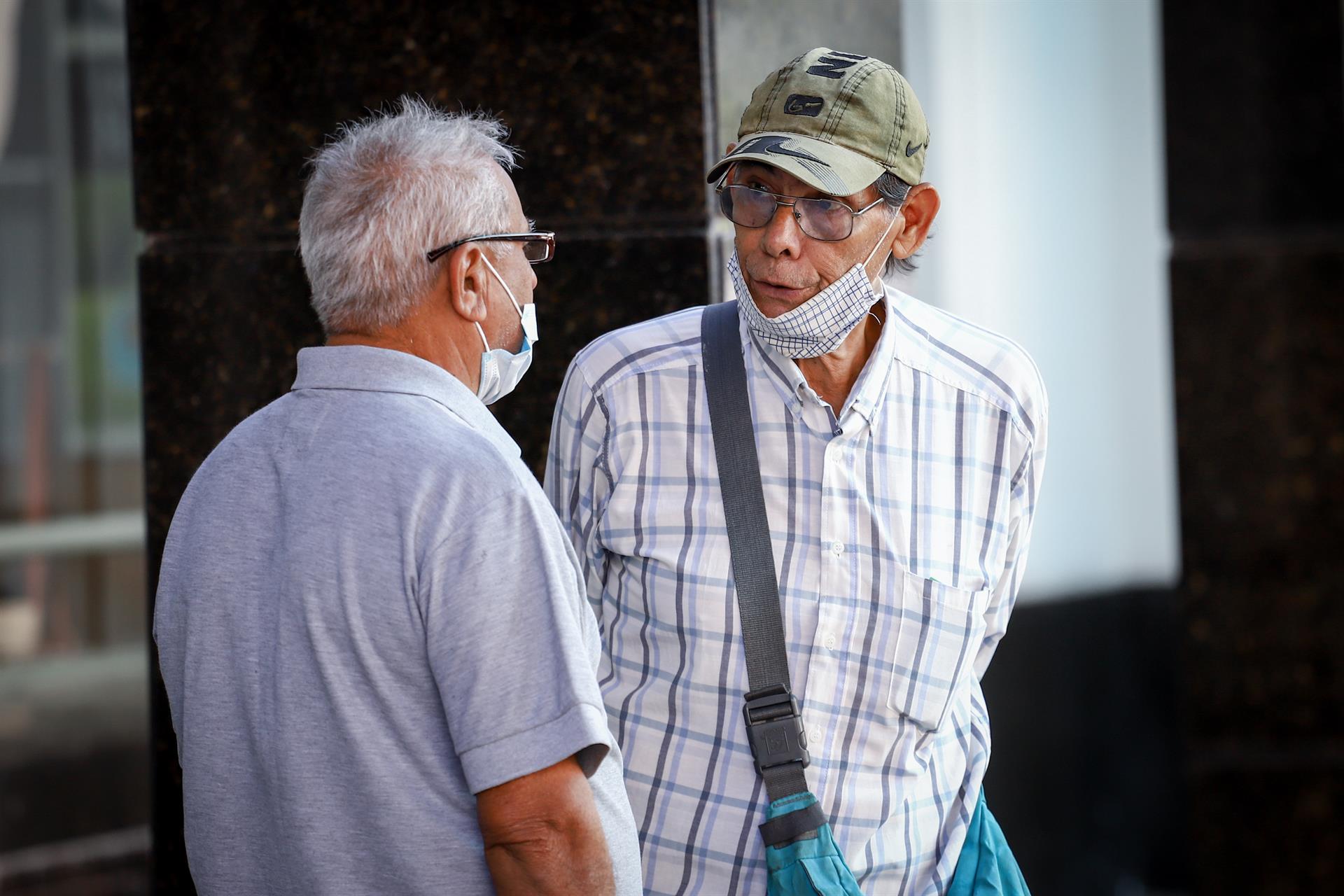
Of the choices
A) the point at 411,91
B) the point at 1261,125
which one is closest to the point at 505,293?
the point at 411,91

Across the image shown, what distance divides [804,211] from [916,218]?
262mm

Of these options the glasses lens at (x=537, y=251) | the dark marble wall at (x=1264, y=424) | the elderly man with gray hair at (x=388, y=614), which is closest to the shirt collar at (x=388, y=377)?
the elderly man with gray hair at (x=388, y=614)

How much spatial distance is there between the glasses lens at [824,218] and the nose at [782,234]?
0.01 m

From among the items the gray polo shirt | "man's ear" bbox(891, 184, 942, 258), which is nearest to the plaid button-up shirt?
"man's ear" bbox(891, 184, 942, 258)

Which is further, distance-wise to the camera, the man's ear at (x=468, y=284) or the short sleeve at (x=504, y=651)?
the man's ear at (x=468, y=284)

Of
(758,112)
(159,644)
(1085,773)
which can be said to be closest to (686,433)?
(758,112)

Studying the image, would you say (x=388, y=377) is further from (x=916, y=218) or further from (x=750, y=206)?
(x=916, y=218)

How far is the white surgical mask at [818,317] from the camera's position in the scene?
7.50 feet

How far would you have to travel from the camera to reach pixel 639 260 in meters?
2.96

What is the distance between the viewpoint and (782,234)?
2.31 m

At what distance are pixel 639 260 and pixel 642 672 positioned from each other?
1052 mm

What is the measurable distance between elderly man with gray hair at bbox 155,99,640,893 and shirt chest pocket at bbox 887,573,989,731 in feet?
1.87

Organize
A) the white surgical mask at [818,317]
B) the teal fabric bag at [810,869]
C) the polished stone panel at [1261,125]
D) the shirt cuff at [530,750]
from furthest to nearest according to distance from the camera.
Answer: the polished stone panel at [1261,125] < the white surgical mask at [818,317] < the teal fabric bag at [810,869] < the shirt cuff at [530,750]

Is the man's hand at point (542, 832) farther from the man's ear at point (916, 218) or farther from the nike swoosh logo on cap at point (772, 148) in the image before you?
the man's ear at point (916, 218)
